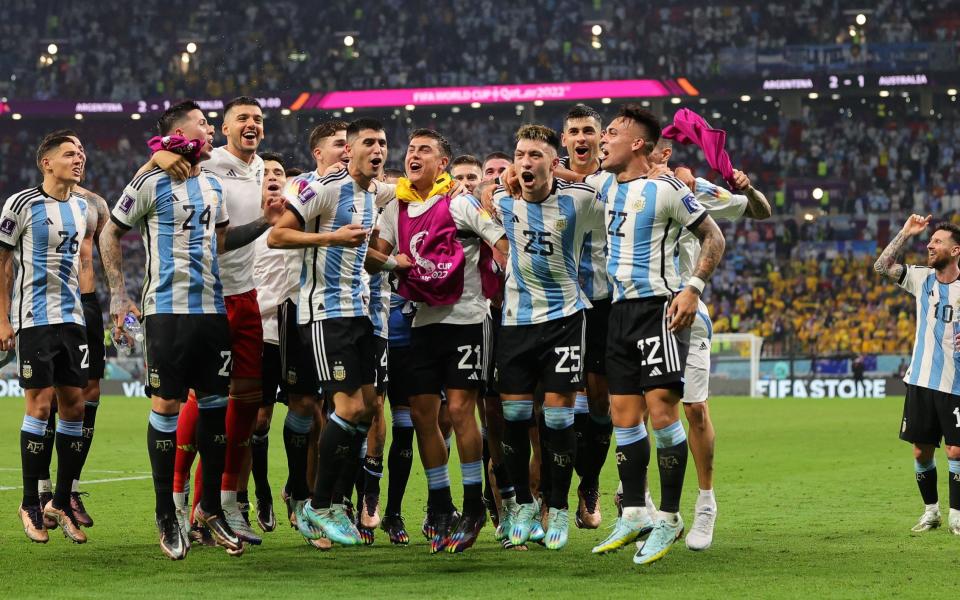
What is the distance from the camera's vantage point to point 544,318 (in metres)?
7.27

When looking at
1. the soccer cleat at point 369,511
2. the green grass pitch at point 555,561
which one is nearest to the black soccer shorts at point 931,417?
the green grass pitch at point 555,561

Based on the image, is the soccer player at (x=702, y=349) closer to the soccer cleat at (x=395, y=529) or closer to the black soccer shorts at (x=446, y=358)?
the black soccer shorts at (x=446, y=358)

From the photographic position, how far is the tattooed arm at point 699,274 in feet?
21.9

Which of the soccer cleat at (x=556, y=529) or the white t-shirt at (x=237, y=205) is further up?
the white t-shirt at (x=237, y=205)

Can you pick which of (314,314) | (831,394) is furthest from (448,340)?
(831,394)

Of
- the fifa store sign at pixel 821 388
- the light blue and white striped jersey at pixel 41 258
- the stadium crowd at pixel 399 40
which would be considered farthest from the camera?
the stadium crowd at pixel 399 40

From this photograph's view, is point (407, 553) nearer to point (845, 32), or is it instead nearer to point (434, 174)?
point (434, 174)

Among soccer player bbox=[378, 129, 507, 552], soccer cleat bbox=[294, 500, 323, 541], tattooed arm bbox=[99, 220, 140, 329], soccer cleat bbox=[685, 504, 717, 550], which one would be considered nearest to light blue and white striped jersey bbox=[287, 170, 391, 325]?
soccer player bbox=[378, 129, 507, 552]

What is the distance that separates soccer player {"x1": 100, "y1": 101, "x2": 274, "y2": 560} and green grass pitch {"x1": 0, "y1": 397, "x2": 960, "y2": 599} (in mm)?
554

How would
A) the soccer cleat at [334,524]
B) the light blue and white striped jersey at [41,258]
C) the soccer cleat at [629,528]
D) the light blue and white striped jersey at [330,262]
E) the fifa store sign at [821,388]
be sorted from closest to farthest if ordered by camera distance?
the soccer cleat at [629,528] < the soccer cleat at [334,524] < the light blue and white striped jersey at [330,262] < the light blue and white striped jersey at [41,258] < the fifa store sign at [821,388]

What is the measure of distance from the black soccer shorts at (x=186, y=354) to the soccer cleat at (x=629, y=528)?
7.74ft

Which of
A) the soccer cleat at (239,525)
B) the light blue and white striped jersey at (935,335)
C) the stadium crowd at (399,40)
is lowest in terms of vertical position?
the soccer cleat at (239,525)

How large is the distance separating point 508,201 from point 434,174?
1.94 ft

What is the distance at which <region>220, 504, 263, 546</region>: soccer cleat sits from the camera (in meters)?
7.73
